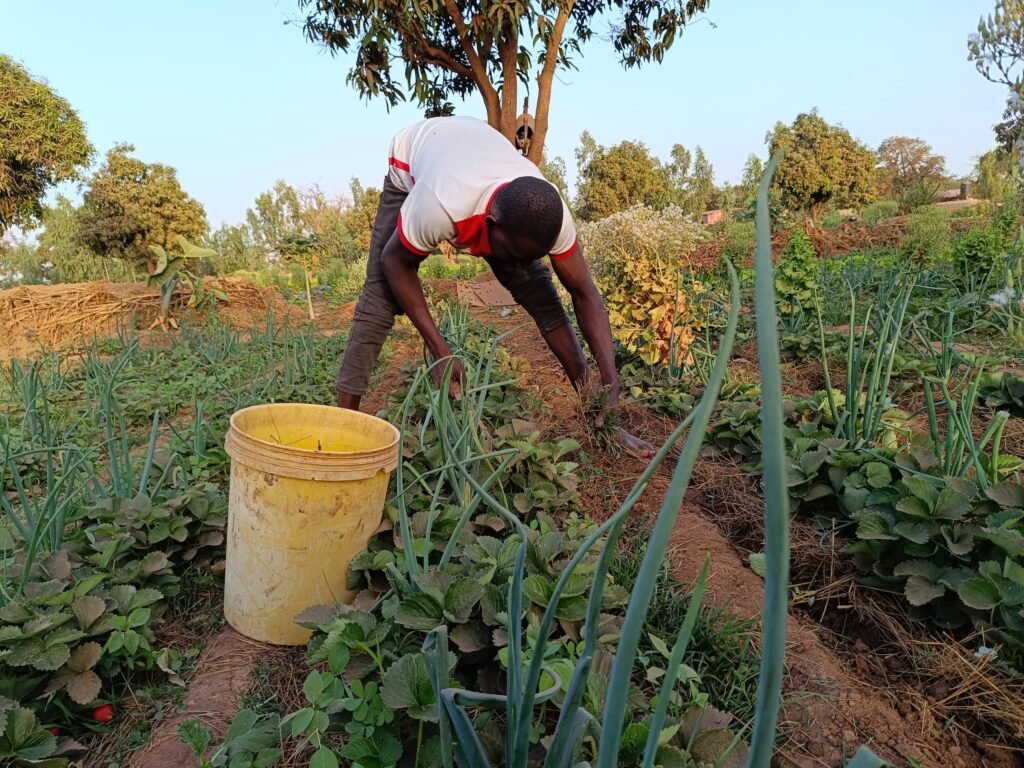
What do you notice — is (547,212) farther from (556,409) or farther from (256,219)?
(256,219)

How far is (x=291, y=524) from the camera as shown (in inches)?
54.7

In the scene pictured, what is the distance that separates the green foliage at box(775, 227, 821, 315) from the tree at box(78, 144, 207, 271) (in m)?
11.9

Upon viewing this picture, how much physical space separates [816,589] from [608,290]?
7.90 ft

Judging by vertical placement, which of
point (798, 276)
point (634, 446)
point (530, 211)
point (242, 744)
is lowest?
point (242, 744)

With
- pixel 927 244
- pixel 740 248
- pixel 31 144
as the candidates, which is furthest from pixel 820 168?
pixel 31 144

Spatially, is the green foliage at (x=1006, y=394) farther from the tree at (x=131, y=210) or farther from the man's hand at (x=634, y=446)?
the tree at (x=131, y=210)

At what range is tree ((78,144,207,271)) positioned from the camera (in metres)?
11.8

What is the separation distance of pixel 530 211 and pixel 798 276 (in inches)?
108

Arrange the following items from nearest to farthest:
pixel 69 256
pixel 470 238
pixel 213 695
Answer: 1. pixel 213 695
2. pixel 470 238
3. pixel 69 256

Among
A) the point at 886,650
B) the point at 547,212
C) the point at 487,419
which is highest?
the point at 547,212

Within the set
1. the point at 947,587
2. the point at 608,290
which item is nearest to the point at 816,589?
the point at 947,587

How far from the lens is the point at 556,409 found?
288 centimetres

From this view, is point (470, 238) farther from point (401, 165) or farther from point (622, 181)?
point (622, 181)

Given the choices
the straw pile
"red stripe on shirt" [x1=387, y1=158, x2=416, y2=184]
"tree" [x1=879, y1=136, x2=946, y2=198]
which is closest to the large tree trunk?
the straw pile
